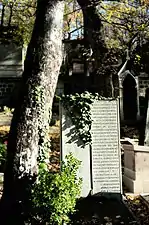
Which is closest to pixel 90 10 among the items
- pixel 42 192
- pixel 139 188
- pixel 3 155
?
pixel 3 155

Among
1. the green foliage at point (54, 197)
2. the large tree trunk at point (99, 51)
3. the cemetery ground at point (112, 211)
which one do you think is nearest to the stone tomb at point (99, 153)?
the cemetery ground at point (112, 211)

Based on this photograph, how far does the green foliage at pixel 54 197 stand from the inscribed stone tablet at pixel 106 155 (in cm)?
254

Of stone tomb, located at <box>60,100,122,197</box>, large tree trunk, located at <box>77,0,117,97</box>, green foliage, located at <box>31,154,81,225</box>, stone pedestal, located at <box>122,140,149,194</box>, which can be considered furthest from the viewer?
large tree trunk, located at <box>77,0,117,97</box>

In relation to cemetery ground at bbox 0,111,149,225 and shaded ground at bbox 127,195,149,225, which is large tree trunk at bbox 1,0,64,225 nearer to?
cemetery ground at bbox 0,111,149,225

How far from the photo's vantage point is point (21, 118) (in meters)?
5.84

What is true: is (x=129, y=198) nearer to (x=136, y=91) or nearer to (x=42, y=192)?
(x=42, y=192)

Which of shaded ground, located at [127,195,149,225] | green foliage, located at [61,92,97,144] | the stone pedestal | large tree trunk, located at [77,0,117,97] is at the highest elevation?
large tree trunk, located at [77,0,117,97]

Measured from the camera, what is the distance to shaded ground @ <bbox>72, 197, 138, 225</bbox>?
5660 millimetres

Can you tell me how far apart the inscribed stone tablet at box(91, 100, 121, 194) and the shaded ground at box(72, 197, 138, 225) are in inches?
12.7

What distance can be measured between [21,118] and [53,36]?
5.15 feet

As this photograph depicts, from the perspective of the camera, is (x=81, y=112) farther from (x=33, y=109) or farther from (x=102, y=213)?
(x=102, y=213)

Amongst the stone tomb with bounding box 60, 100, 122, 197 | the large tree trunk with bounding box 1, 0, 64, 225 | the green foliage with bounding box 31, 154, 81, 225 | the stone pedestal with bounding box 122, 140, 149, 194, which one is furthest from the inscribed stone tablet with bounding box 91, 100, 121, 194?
the green foliage with bounding box 31, 154, 81, 225

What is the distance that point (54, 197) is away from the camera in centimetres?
475

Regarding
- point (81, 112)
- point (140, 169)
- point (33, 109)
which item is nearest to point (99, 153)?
point (81, 112)
